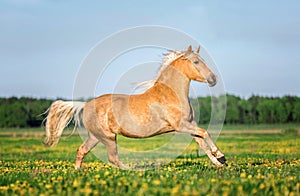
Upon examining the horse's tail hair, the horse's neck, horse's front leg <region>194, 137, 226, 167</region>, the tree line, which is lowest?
horse's front leg <region>194, 137, 226, 167</region>

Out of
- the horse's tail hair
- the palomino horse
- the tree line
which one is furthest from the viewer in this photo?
the tree line

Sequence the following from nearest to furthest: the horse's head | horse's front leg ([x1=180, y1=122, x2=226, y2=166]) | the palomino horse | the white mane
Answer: horse's front leg ([x1=180, y1=122, x2=226, y2=166]), the palomino horse, the horse's head, the white mane

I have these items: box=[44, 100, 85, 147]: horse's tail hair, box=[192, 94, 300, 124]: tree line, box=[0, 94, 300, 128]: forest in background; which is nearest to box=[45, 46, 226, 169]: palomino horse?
box=[44, 100, 85, 147]: horse's tail hair

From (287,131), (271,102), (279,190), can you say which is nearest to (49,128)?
(279,190)

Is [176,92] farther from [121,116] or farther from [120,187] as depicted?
[120,187]

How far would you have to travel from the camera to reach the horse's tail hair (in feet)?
43.3

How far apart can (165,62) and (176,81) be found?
0.72 m

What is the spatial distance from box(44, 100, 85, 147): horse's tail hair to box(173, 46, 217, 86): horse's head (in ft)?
10.7

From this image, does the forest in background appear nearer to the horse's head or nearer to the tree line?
the tree line

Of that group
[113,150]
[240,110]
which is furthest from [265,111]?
[113,150]

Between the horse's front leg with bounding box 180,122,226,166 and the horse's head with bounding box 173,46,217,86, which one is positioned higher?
the horse's head with bounding box 173,46,217,86

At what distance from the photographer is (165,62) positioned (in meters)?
12.4

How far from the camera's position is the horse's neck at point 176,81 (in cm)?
1190

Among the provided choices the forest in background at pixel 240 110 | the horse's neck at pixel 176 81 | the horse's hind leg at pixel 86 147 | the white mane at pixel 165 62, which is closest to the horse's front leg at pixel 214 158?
the horse's neck at pixel 176 81
